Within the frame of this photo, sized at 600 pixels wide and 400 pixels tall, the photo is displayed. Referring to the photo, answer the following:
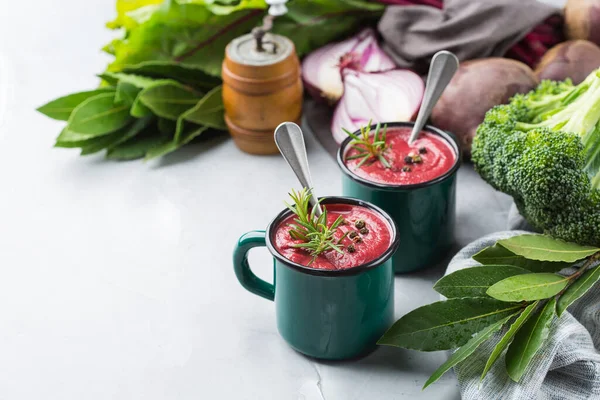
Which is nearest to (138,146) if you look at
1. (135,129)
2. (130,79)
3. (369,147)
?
(135,129)

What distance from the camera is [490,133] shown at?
157cm

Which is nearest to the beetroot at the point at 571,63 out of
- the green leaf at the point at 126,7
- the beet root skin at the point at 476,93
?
the beet root skin at the point at 476,93

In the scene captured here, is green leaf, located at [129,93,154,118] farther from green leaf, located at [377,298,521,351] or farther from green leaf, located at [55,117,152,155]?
green leaf, located at [377,298,521,351]

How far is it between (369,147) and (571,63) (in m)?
0.64

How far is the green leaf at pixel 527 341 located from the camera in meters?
1.20

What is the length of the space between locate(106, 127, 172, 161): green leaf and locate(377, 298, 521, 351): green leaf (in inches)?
35.0

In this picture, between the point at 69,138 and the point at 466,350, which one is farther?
the point at 69,138

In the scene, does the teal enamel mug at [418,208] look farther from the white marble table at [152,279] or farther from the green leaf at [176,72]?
the green leaf at [176,72]

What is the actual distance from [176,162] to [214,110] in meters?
0.16

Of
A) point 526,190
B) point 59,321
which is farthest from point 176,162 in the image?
point 526,190

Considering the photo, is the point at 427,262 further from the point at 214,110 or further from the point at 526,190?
the point at 214,110

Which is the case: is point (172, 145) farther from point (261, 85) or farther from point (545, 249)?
point (545, 249)

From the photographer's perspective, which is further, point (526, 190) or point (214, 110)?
point (214, 110)

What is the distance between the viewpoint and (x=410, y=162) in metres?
1.53
